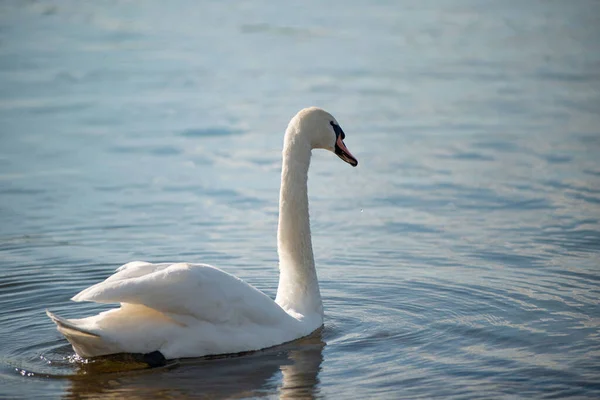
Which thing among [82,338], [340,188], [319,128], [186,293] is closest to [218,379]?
[186,293]

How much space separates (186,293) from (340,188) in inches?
254

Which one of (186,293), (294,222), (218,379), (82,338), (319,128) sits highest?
(319,128)

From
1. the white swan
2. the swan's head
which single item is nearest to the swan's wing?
the white swan

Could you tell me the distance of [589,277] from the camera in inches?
421

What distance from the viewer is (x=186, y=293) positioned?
8242 millimetres

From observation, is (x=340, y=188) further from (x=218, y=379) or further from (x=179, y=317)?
(x=218, y=379)

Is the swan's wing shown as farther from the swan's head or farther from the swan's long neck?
the swan's head

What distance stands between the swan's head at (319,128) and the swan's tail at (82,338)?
8.65 feet

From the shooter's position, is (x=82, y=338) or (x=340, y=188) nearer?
(x=82, y=338)

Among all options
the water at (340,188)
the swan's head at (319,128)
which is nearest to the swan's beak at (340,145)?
the swan's head at (319,128)

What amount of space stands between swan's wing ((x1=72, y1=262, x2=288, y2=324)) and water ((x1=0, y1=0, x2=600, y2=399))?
40 cm

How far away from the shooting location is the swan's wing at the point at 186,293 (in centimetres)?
801

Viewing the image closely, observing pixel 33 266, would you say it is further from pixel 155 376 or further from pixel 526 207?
pixel 526 207

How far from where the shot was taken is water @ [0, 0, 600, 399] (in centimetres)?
855
